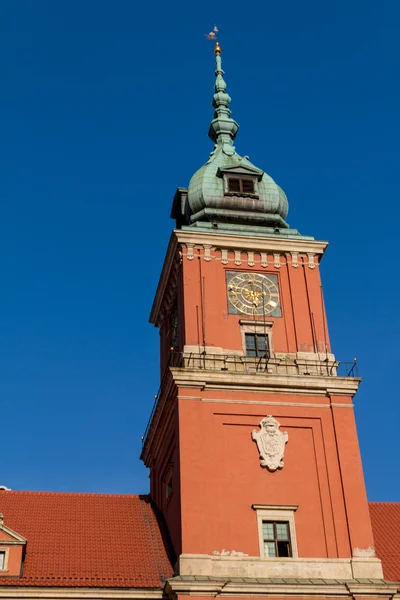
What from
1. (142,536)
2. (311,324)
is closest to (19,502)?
(142,536)

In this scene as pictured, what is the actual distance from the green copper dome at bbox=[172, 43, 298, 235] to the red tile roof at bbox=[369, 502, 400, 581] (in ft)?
32.2

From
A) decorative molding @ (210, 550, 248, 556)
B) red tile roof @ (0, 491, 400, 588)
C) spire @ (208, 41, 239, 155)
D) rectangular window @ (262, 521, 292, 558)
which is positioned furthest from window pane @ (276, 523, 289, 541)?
spire @ (208, 41, 239, 155)

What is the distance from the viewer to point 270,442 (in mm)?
Answer: 24938

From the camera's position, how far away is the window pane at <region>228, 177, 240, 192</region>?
30.9 metres

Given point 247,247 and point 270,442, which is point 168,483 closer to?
point 270,442

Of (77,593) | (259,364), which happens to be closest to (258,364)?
(259,364)

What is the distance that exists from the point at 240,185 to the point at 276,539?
12.8 metres

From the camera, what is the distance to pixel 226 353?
26.6 meters

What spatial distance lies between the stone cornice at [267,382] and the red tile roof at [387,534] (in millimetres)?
4888

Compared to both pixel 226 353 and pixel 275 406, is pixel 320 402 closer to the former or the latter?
pixel 275 406

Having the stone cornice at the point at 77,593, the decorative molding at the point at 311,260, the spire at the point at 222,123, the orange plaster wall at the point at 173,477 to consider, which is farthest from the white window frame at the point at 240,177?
the stone cornice at the point at 77,593

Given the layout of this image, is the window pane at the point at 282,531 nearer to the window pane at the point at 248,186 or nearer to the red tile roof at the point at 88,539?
the red tile roof at the point at 88,539

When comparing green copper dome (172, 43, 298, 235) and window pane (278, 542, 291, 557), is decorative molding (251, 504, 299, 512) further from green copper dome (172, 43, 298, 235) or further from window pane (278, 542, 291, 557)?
green copper dome (172, 43, 298, 235)

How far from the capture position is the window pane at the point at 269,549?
23.5m
